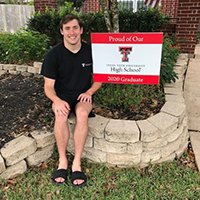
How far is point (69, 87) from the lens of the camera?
2291mm

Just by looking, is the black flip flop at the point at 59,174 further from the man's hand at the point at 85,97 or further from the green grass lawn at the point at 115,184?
the man's hand at the point at 85,97

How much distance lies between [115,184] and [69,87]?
1117 mm

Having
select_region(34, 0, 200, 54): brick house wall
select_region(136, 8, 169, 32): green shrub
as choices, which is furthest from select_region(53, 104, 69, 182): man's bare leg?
select_region(34, 0, 200, 54): brick house wall

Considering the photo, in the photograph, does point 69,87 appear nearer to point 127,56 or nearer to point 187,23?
point 127,56

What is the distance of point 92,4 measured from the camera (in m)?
9.70

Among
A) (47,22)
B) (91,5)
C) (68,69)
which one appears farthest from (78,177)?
(91,5)

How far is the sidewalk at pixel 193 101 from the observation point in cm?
268

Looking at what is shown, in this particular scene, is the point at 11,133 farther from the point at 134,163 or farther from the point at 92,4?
the point at 92,4

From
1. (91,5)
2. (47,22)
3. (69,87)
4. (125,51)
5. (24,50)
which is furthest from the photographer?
(91,5)

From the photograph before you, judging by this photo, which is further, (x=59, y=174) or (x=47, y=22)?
(x=47, y=22)

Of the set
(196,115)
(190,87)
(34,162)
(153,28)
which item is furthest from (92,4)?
(34,162)

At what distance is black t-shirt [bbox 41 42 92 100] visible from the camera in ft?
7.15

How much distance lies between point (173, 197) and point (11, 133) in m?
1.84

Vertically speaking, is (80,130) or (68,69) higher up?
(68,69)
